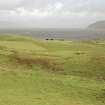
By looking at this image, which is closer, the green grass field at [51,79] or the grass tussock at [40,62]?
the green grass field at [51,79]

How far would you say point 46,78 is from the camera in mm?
26031

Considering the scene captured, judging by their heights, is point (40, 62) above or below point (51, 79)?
above

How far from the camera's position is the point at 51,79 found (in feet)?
84.3

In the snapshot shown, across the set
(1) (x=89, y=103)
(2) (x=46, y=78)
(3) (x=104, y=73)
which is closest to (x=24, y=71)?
(2) (x=46, y=78)

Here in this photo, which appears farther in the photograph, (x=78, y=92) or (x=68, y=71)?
(x=68, y=71)

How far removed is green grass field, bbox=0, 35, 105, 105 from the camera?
18.9 meters

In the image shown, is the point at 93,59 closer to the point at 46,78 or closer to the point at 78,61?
the point at 78,61

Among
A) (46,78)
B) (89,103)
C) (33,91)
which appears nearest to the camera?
(89,103)

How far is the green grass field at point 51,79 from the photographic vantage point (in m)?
18.9

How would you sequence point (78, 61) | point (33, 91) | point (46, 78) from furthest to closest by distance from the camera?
point (78, 61) → point (46, 78) → point (33, 91)

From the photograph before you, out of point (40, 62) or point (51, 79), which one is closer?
point (51, 79)

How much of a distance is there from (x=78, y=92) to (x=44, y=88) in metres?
2.78

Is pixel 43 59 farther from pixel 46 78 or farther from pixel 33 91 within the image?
pixel 33 91

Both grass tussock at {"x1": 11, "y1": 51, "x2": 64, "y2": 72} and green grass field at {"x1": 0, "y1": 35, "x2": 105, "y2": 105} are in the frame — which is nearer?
green grass field at {"x1": 0, "y1": 35, "x2": 105, "y2": 105}
